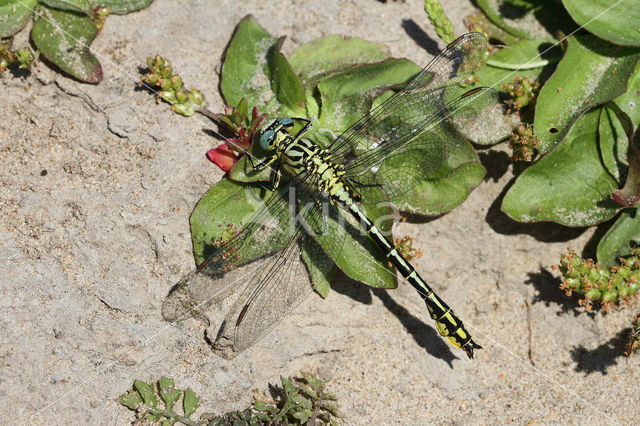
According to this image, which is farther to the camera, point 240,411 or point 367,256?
point 367,256

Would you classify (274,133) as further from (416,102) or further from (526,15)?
(526,15)

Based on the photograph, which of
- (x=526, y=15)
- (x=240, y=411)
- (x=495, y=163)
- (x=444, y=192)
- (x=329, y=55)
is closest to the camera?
(x=240, y=411)

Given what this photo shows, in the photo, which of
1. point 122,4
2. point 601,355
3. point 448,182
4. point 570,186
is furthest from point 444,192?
point 122,4

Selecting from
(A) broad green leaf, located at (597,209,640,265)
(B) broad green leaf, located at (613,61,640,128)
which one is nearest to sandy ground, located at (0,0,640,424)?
(A) broad green leaf, located at (597,209,640,265)

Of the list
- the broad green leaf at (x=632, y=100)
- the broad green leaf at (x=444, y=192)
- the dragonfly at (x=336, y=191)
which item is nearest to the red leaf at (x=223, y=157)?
the dragonfly at (x=336, y=191)

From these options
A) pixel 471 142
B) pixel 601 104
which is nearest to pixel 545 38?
pixel 601 104

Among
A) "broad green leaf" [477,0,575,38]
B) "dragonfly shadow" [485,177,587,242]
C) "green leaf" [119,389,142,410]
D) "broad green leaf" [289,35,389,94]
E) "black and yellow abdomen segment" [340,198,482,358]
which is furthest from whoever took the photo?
"broad green leaf" [477,0,575,38]

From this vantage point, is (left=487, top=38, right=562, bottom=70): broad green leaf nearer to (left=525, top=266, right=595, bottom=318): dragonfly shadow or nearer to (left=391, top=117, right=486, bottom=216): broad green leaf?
(left=391, top=117, right=486, bottom=216): broad green leaf
